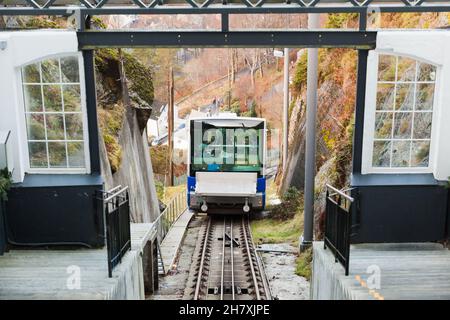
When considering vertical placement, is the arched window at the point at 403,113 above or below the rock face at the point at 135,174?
above

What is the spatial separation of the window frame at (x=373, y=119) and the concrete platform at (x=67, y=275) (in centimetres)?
350

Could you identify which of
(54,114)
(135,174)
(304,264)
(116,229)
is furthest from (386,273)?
(135,174)

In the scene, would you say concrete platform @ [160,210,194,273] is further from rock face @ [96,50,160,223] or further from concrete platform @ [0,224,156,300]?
concrete platform @ [0,224,156,300]

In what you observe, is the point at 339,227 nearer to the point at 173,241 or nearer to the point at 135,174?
the point at 173,241

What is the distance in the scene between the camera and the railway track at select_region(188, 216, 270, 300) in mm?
7613

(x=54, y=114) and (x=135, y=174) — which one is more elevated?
(x=54, y=114)

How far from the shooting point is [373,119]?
576cm

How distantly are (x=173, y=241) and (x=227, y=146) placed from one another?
3.14 metres

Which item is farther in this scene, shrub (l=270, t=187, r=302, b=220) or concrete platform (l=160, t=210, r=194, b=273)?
shrub (l=270, t=187, r=302, b=220)

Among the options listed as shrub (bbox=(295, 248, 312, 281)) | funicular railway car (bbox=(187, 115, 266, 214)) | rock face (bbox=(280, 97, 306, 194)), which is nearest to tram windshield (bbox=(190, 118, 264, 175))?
funicular railway car (bbox=(187, 115, 266, 214))

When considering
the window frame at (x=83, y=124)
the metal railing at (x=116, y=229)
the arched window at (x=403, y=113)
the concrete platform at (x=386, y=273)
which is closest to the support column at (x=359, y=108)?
the arched window at (x=403, y=113)

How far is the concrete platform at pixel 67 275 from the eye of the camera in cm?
438

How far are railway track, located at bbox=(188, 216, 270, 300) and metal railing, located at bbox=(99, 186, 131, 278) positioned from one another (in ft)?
8.59

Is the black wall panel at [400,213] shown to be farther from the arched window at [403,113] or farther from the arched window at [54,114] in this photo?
the arched window at [54,114]
